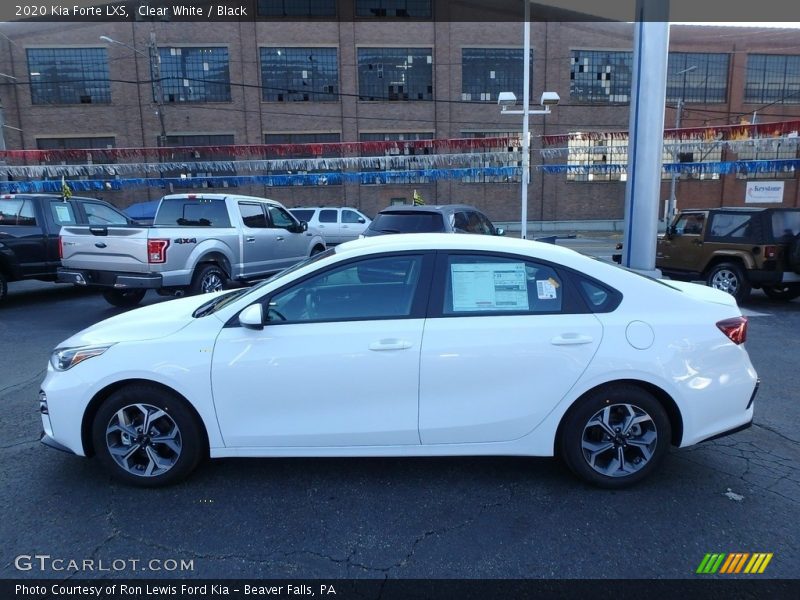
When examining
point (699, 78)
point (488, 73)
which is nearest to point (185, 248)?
point (488, 73)

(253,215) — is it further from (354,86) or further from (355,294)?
(354,86)

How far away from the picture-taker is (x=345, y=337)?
3270mm

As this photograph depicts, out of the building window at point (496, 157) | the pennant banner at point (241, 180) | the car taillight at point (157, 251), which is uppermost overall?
the building window at point (496, 157)

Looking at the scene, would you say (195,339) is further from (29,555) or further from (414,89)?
(414,89)

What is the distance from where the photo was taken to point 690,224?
421 inches

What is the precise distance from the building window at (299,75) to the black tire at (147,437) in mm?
33014

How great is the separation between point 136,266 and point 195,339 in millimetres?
5633

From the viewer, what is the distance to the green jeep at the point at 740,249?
9227 mm

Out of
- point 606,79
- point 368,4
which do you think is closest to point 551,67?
point 606,79

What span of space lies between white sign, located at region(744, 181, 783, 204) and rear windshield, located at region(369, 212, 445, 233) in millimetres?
24542

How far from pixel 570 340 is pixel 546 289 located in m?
0.37

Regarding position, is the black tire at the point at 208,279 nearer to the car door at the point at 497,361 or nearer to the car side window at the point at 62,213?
the car side window at the point at 62,213

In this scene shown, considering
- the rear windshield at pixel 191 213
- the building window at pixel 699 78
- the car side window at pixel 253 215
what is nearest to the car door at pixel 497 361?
the rear windshield at pixel 191 213

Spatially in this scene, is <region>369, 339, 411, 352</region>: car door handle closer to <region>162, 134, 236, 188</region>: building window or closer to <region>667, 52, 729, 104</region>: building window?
<region>162, 134, 236, 188</region>: building window
